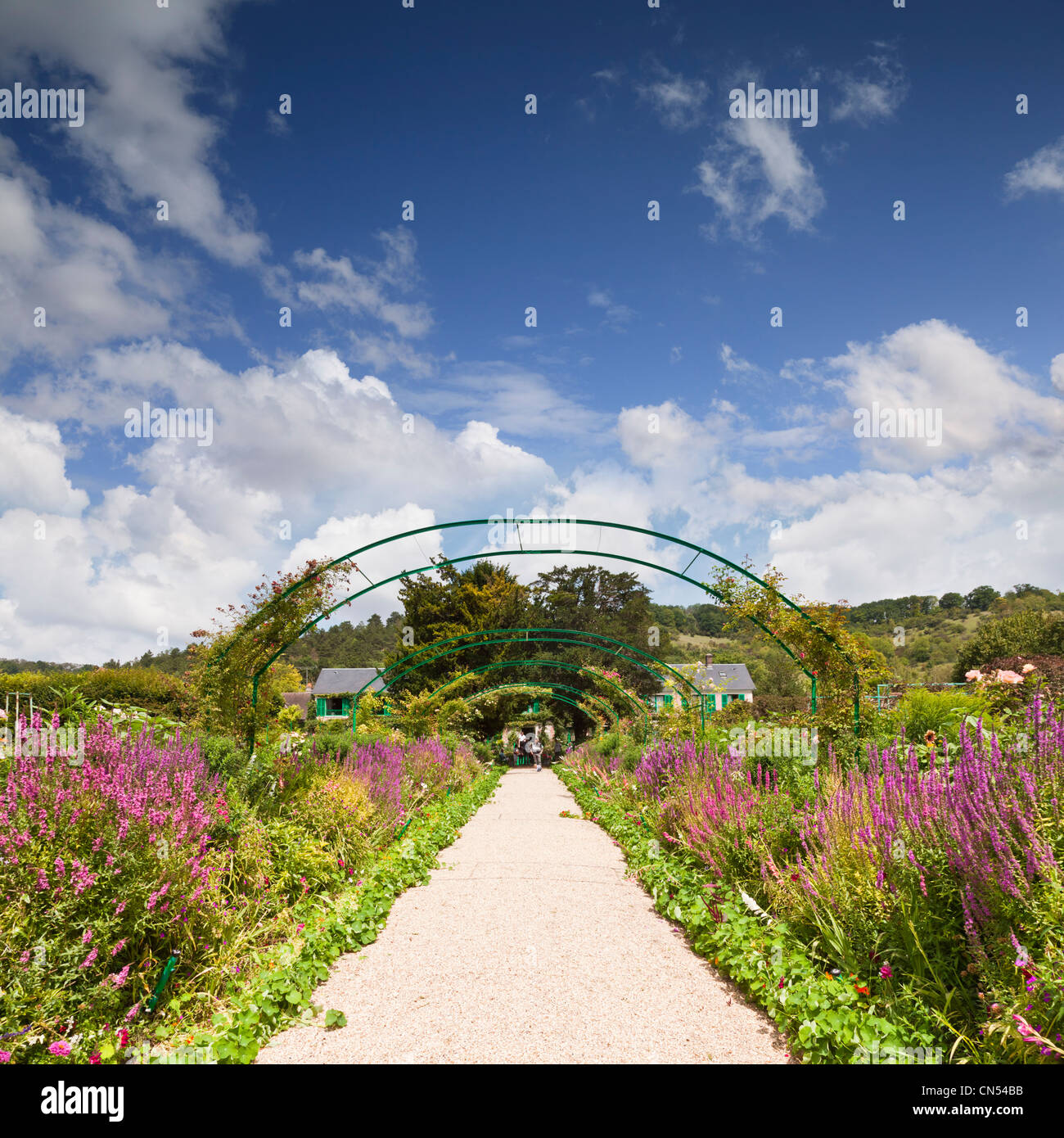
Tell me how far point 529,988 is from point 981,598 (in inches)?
2863

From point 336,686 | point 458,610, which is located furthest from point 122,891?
point 336,686

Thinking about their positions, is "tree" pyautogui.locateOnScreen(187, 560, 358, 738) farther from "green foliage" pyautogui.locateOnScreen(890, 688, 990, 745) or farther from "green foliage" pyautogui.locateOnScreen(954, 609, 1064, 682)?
"green foliage" pyautogui.locateOnScreen(954, 609, 1064, 682)

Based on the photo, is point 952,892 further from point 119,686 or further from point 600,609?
point 600,609

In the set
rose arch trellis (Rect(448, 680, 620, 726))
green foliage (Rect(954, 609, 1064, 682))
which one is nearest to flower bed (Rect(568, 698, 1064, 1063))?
rose arch trellis (Rect(448, 680, 620, 726))

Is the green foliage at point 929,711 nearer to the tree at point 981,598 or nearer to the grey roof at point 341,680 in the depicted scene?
the grey roof at point 341,680

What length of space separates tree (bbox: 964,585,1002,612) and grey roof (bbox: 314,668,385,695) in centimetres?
5205

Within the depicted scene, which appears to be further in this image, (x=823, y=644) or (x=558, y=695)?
(x=558, y=695)

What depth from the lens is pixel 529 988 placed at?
3.63 metres

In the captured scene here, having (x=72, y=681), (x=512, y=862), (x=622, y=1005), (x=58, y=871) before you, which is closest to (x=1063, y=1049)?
(x=622, y=1005)

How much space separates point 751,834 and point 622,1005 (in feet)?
6.41

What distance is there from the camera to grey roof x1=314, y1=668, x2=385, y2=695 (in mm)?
45438
